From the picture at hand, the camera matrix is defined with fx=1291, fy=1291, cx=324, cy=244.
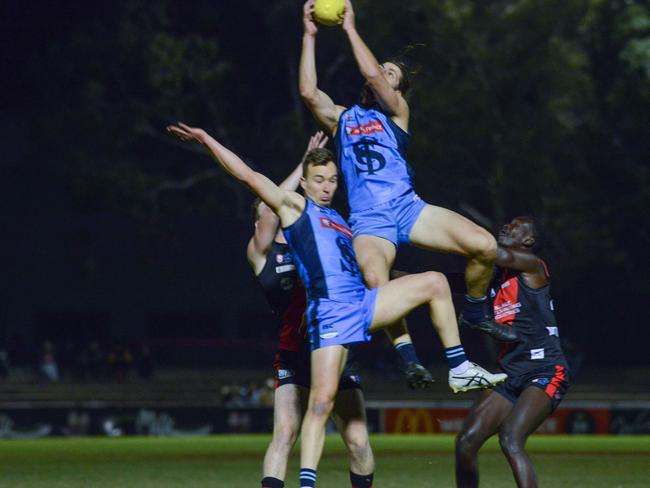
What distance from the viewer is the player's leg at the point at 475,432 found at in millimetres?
11320

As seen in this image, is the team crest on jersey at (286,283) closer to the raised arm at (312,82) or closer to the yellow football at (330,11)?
the raised arm at (312,82)

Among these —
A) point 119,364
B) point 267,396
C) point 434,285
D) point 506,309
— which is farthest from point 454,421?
point 434,285

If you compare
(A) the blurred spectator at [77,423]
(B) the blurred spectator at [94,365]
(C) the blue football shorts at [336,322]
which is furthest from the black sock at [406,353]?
(B) the blurred spectator at [94,365]

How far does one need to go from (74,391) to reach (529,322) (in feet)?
93.6

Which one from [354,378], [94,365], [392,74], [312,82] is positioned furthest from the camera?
[94,365]

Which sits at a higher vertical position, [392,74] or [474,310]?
[392,74]

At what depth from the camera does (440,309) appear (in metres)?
10.4

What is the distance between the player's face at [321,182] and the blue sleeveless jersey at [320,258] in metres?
0.11

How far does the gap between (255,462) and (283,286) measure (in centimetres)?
999

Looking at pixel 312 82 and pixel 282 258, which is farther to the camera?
pixel 282 258

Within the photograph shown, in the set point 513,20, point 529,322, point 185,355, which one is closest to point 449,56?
point 513,20

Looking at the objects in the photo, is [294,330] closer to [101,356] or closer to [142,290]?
[101,356]

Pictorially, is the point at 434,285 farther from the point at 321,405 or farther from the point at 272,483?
the point at 272,483

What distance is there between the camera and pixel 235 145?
47000mm
